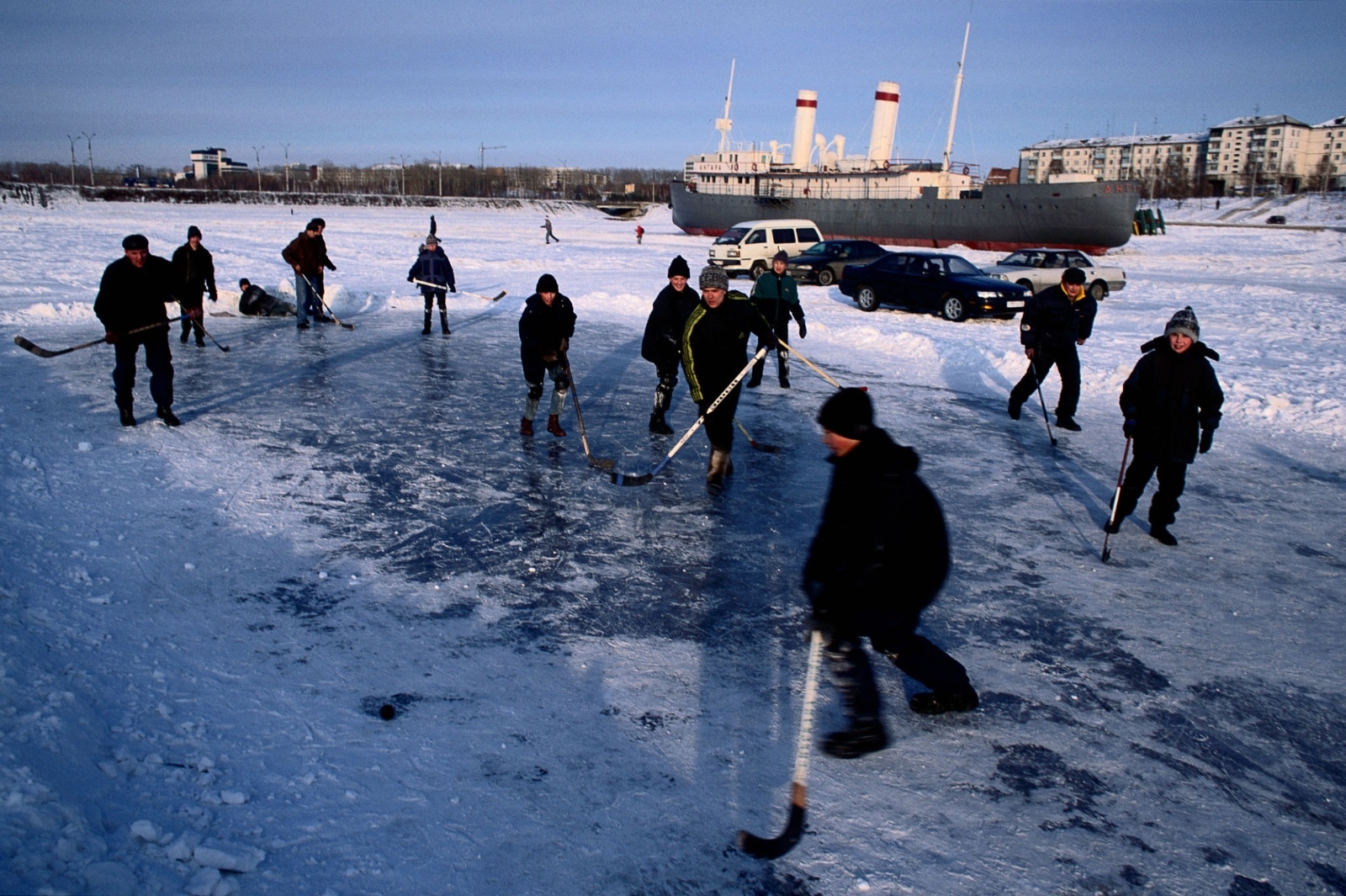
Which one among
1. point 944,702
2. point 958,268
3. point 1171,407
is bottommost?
point 944,702

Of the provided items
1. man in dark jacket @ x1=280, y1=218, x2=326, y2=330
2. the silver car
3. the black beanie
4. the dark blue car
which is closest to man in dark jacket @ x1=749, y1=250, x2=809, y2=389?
the black beanie

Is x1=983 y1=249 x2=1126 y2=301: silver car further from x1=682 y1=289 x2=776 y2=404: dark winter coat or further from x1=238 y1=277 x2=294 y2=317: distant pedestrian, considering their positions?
x1=682 y1=289 x2=776 y2=404: dark winter coat

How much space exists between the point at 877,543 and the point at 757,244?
25.4 metres

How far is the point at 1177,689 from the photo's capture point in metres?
4.12

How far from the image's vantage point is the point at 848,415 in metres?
3.32

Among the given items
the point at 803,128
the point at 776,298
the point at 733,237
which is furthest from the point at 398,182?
the point at 776,298

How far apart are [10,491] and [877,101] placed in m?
48.5

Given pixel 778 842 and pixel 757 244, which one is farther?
pixel 757 244

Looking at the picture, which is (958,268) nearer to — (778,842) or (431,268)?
(431,268)

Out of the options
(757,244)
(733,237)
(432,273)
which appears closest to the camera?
(432,273)

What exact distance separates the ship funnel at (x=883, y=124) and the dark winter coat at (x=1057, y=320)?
41340 millimetres

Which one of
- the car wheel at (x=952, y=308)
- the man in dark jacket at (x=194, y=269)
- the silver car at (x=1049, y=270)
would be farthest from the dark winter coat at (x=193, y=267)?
the silver car at (x=1049, y=270)

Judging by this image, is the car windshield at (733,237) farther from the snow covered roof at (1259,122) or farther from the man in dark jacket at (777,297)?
the snow covered roof at (1259,122)

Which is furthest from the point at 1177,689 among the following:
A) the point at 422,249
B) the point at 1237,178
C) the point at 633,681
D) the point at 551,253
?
the point at 1237,178
